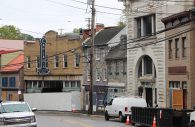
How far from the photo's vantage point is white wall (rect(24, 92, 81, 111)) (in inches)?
2564

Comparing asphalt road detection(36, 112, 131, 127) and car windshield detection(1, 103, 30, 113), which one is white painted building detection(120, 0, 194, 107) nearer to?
asphalt road detection(36, 112, 131, 127)

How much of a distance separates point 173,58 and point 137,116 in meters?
12.8

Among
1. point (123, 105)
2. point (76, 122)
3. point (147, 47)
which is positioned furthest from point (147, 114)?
point (147, 47)

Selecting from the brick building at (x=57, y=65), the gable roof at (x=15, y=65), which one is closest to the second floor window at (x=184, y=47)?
the brick building at (x=57, y=65)

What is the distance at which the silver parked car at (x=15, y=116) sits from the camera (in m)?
25.5

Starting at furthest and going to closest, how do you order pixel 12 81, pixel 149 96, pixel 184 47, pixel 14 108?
pixel 12 81 < pixel 149 96 < pixel 184 47 < pixel 14 108

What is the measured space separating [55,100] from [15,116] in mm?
42439

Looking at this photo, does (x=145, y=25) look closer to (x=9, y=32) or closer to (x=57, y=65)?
(x=57, y=65)

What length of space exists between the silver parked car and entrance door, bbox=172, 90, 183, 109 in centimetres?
2068

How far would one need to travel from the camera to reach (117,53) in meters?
58.4

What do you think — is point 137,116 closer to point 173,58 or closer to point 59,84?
point 173,58

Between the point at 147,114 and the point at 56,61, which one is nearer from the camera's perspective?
the point at 147,114

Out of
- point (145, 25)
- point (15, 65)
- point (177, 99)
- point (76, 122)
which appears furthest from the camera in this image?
point (15, 65)

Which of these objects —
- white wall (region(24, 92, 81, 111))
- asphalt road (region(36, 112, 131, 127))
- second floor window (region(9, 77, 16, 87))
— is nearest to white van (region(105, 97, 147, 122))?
asphalt road (region(36, 112, 131, 127))
